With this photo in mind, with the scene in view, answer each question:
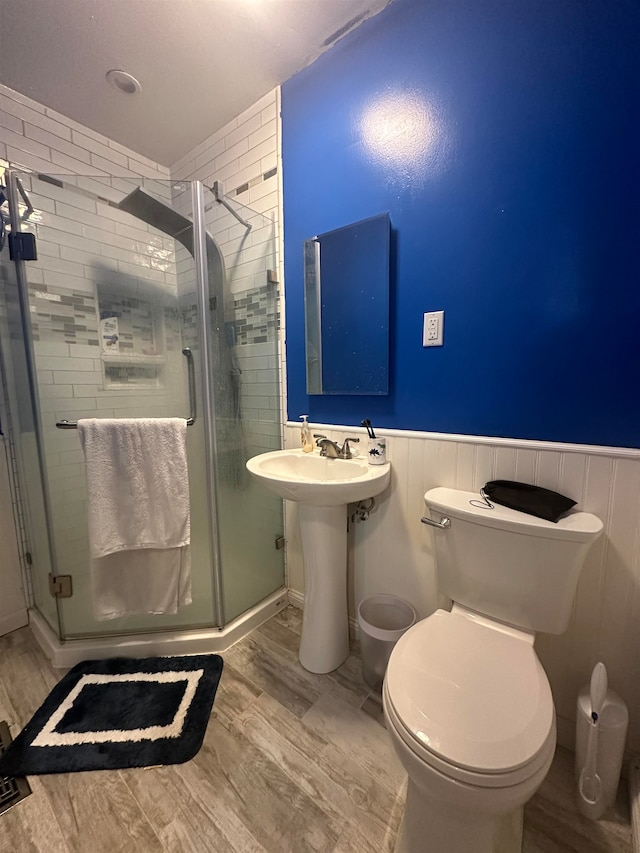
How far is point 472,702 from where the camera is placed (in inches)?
28.8

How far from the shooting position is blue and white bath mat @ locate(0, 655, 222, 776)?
1.05 meters

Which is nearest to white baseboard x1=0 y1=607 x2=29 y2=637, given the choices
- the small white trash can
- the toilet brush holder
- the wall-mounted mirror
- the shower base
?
the shower base

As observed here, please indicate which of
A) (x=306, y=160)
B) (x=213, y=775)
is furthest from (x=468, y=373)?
(x=213, y=775)

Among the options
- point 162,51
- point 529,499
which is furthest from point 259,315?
point 529,499

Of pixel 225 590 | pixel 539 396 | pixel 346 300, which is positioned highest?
pixel 346 300

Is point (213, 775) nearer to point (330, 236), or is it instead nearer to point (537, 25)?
point (330, 236)

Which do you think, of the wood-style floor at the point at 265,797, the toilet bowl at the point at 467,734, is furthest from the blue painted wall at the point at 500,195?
the wood-style floor at the point at 265,797

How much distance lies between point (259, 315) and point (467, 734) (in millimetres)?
1695

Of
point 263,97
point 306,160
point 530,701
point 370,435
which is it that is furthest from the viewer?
point 263,97

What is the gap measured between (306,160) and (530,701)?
2.06 m

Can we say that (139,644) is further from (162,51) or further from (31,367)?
(162,51)

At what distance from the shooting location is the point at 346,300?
1.44m

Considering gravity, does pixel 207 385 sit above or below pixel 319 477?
above

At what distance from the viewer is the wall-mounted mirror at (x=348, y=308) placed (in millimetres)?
1335
